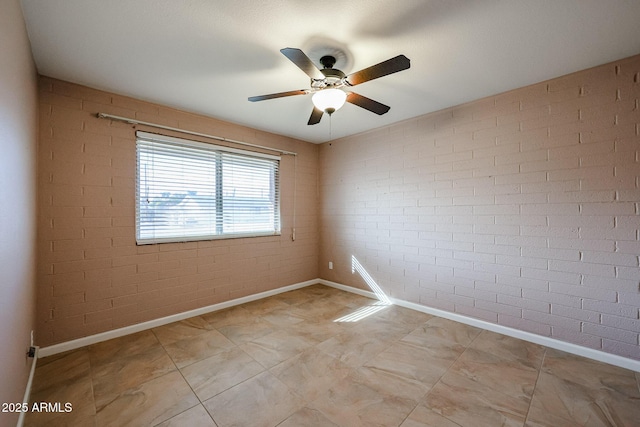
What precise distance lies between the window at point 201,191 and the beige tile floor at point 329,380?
120 centimetres

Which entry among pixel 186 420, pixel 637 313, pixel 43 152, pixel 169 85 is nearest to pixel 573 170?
pixel 637 313

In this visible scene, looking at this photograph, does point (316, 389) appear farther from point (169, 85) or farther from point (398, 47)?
point (169, 85)

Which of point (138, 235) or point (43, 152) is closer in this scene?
point (43, 152)

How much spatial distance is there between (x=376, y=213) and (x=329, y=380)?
8.03 feet

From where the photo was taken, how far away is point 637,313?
2.12m

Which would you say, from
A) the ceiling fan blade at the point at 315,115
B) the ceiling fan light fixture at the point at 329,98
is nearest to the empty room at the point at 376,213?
the ceiling fan light fixture at the point at 329,98

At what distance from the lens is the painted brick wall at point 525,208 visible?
2193mm

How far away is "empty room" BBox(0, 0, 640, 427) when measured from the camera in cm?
167

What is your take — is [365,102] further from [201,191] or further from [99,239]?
[99,239]

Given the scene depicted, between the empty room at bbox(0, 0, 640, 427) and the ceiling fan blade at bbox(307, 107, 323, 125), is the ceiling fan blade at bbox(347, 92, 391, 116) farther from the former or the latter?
the ceiling fan blade at bbox(307, 107, 323, 125)

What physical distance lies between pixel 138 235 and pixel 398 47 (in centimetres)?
318

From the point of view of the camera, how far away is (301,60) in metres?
1.67

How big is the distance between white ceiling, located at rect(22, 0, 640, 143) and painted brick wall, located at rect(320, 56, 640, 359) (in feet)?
1.16

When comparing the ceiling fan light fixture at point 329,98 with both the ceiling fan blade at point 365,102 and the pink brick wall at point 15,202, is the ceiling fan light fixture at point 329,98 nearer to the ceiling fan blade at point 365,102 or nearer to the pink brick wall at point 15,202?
the ceiling fan blade at point 365,102
